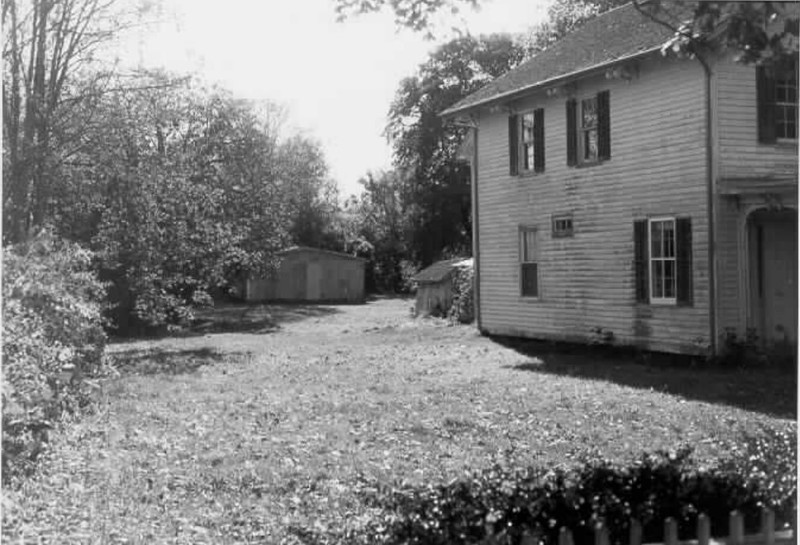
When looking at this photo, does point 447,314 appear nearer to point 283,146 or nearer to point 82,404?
point 283,146

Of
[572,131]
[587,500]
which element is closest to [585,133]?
[572,131]

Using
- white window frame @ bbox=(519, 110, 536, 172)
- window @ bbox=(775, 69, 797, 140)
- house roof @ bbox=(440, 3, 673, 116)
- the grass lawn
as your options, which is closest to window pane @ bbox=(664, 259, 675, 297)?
the grass lawn

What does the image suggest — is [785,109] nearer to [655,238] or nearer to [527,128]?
[655,238]

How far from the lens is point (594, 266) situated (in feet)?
43.2

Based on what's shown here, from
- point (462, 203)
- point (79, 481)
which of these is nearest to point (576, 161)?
point (462, 203)

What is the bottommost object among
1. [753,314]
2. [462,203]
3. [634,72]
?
[753,314]

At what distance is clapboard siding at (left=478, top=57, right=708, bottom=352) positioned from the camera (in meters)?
11.4

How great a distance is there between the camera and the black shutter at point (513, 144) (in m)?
14.1

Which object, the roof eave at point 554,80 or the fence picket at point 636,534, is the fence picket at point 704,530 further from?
the roof eave at point 554,80

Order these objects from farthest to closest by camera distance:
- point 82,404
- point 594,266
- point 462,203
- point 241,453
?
point 594,266, point 462,203, point 82,404, point 241,453

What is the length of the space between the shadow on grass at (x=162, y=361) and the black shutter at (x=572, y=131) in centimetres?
588

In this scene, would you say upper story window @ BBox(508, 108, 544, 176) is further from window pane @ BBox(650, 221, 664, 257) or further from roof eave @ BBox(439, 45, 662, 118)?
window pane @ BBox(650, 221, 664, 257)

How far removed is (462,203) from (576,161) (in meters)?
3.14

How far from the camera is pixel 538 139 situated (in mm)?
13812
